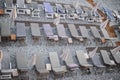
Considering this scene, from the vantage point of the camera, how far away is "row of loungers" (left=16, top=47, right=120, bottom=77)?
1135 cm

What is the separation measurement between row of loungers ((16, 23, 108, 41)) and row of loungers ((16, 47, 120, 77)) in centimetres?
118

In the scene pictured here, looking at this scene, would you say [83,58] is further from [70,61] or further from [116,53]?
[116,53]

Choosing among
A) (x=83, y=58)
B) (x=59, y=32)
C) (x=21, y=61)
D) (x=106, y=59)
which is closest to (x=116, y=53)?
(x=106, y=59)

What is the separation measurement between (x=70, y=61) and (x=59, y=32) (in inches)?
87.9

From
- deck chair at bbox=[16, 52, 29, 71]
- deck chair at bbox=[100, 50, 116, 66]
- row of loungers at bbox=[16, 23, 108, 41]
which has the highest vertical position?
row of loungers at bbox=[16, 23, 108, 41]

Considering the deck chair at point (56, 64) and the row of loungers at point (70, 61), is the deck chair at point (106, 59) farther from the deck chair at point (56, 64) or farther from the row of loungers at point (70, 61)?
the deck chair at point (56, 64)

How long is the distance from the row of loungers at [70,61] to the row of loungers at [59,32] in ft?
3.86

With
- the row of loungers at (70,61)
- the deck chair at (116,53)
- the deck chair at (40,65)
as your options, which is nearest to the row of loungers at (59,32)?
the row of loungers at (70,61)

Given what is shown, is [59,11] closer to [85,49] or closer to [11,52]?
[85,49]

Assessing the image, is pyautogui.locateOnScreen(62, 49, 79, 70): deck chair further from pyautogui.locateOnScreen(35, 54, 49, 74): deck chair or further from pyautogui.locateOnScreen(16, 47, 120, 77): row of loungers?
pyautogui.locateOnScreen(35, 54, 49, 74): deck chair

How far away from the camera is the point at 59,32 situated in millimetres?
13719

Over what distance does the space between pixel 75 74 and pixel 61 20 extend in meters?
4.36

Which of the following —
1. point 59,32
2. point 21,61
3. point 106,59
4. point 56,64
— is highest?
point 59,32

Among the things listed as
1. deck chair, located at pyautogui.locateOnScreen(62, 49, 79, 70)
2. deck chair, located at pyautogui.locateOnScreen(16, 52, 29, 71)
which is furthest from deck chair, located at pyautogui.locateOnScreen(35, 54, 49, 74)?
deck chair, located at pyautogui.locateOnScreen(62, 49, 79, 70)
